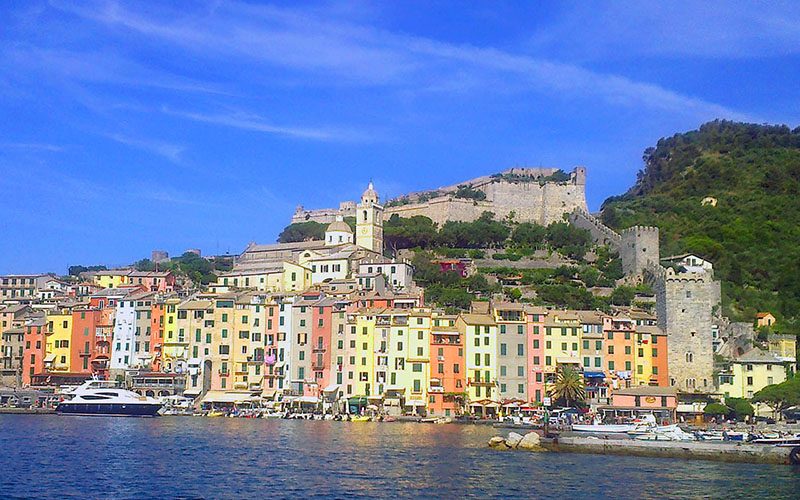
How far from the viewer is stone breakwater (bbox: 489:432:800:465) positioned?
45.0m

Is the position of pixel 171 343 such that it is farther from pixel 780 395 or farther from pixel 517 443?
pixel 780 395

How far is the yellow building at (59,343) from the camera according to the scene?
3176 inches

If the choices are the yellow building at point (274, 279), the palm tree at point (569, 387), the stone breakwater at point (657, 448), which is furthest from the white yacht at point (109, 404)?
the stone breakwater at point (657, 448)

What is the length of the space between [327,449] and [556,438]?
11.8 m

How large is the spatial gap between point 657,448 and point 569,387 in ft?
61.0

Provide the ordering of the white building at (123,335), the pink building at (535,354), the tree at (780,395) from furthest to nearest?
1. the white building at (123,335)
2. the pink building at (535,354)
3. the tree at (780,395)

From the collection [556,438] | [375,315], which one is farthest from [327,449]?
[375,315]

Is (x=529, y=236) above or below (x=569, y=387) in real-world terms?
above

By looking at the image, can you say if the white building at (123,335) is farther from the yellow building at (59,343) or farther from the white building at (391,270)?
the white building at (391,270)

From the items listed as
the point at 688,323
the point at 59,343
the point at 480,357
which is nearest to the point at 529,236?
the point at 688,323

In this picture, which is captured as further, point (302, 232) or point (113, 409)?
point (302, 232)

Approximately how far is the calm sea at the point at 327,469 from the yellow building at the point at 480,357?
1405 cm

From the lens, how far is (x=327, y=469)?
40.1 metres

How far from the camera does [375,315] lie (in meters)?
72.5
